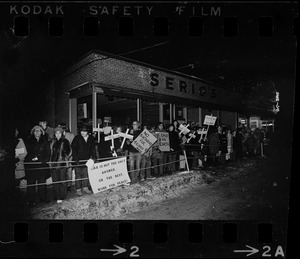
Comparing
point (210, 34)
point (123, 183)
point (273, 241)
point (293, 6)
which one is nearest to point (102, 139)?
point (123, 183)

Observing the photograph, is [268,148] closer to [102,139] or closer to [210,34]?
[210,34]

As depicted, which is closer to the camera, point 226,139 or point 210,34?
point 210,34

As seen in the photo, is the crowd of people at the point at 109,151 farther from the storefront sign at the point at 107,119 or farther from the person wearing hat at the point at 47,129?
the storefront sign at the point at 107,119

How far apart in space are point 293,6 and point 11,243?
567cm

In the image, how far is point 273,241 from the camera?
14.4ft

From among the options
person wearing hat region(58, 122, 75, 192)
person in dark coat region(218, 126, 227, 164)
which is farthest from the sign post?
person wearing hat region(58, 122, 75, 192)

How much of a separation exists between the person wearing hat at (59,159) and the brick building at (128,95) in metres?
0.24

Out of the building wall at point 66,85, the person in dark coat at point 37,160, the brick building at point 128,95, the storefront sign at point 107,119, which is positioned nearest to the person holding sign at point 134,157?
the brick building at point 128,95

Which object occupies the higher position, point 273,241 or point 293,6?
point 293,6

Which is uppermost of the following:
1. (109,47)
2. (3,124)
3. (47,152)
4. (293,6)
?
(293,6)

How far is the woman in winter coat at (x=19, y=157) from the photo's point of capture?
14.3 ft

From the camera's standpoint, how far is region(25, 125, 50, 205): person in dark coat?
14.5 feet

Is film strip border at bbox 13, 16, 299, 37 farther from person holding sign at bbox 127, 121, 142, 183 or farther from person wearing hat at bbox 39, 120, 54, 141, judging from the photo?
person holding sign at bbox 127, 121, 142, 183

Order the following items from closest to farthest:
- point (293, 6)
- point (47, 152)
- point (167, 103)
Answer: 1. point (293, 6)
2. point (47, 152)
3. point (167, 103)
